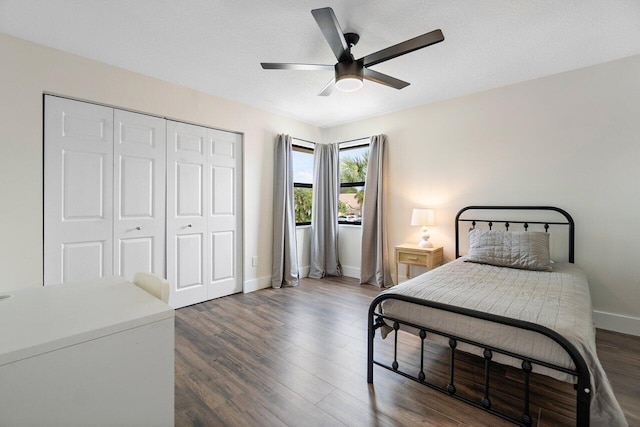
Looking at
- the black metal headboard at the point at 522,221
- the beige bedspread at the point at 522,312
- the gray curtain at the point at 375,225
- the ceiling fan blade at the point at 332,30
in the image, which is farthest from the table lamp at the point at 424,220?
the ceiling fan blade at the point at 332,30

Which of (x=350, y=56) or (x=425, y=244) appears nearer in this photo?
(x=350, y=56)

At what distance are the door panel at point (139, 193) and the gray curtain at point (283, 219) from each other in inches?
58.0

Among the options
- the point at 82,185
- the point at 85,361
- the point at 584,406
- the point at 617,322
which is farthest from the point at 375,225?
the point at 85,361

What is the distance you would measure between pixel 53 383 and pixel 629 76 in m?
4.40

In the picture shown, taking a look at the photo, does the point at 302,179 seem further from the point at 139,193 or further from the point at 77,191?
the point at 77,191

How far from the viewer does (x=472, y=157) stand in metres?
3.47

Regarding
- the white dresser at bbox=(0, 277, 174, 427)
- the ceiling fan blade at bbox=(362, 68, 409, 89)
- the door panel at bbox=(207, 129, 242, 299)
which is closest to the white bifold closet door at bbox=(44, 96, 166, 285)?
the door panel at bbox=(207, 129, 242, 299)

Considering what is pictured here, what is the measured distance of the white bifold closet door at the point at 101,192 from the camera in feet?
8.03

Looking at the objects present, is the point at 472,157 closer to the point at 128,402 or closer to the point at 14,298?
the point at 128,402

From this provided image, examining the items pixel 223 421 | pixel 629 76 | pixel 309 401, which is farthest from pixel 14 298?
pixel 629 76

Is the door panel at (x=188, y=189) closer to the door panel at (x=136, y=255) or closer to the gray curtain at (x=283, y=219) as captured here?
the door panel at (x=136, y=255)

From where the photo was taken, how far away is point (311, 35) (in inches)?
89.4

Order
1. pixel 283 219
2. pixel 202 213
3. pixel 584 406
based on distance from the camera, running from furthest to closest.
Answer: pixel 283 219 → pixel 202 213 → pixel 584 406

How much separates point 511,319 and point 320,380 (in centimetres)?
123
